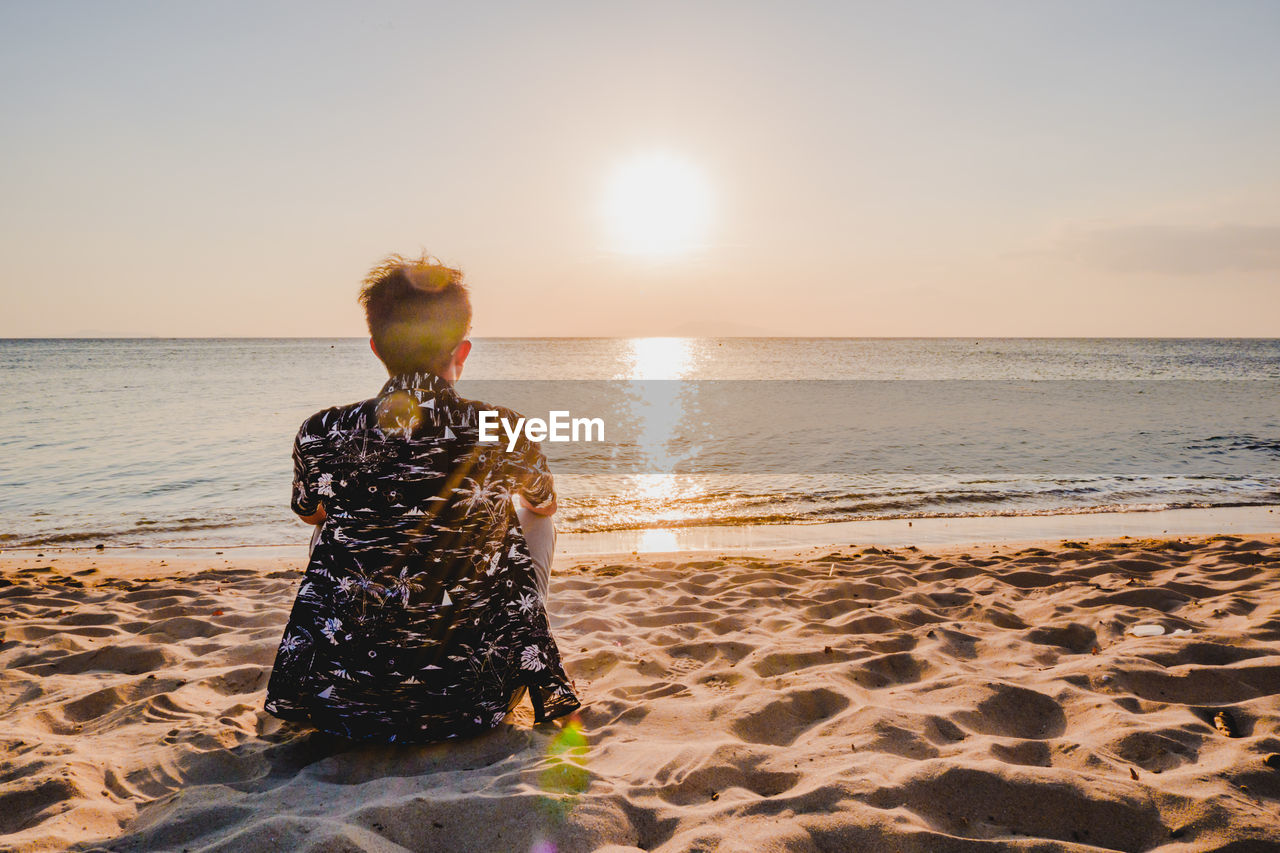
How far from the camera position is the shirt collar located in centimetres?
250

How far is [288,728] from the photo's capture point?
3.01 metres

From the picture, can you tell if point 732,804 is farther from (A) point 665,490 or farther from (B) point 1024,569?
(A) point 665,490

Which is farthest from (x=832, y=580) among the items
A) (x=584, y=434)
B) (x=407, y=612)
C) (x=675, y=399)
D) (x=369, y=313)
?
(x=675, y=399)

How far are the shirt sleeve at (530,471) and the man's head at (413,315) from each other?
373 millimetres

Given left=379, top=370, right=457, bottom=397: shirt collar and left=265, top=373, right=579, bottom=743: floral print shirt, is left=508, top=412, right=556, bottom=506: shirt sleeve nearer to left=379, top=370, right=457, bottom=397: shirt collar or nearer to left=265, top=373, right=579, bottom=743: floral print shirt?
left=265, top=373, right=579, bottom=743: floral print shirt

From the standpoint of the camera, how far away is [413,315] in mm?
2506

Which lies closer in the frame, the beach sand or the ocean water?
the beach sand

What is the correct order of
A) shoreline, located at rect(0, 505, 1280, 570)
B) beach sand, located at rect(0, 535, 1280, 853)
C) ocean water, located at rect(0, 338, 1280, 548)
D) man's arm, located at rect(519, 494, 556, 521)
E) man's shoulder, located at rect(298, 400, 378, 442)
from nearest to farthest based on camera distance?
beach sand, located at rect(0, 535, 1280, 853), man's shoulder, located at rect(298, 400, 378, 442), man's arm, located at rect(519, 494, 556, 521), shoreline, located at rect(0, 505, 1280, 570), ocean water, located at rect(0, 338, 1280, 548)

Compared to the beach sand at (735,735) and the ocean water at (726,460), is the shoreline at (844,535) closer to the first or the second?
the ocean water at (726,460)

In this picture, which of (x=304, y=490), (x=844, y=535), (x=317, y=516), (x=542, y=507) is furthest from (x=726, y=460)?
(x=304, y=490)

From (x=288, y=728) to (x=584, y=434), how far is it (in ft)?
51.2

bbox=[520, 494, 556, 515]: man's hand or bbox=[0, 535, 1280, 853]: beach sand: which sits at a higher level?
bbox=[520, 494, 556, 515]: man's hand

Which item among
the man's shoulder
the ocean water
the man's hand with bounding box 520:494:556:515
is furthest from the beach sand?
the ocean water

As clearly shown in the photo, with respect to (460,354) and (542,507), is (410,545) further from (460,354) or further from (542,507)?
(460,354)
